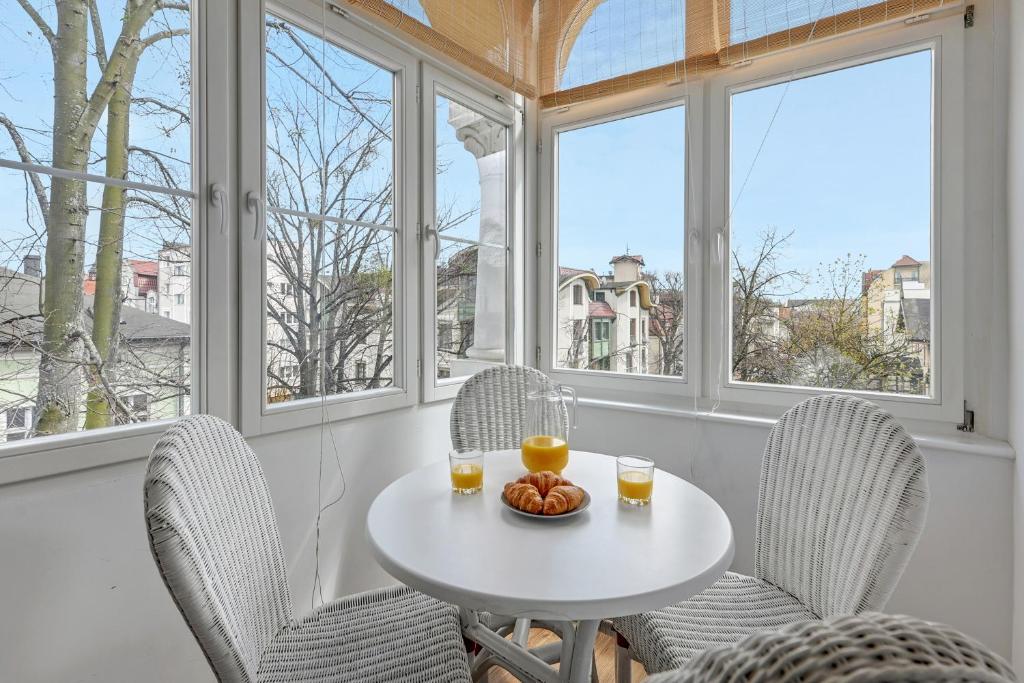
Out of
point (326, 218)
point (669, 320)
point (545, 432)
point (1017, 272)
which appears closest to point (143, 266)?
point (326, 218)

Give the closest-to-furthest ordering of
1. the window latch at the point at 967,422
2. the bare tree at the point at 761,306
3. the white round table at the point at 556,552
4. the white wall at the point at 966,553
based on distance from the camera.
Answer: the white round table at the point at 556,552, the white wall at the point at 966,553, the window latch at the point at 967,422, the bare tree at the point at 761,306

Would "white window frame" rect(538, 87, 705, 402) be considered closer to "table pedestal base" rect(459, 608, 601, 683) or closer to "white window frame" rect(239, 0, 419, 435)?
"white window frame" rect(239, 0, 419, 435)

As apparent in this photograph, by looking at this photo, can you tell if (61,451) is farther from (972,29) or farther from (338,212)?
(972,29)

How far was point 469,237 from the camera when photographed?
236cm

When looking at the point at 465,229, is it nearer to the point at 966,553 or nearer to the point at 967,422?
the point at 967,422

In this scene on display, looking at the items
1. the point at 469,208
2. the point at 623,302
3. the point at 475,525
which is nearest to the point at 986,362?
the point at 623,302

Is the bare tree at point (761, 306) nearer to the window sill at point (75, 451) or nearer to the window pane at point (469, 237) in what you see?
the window pane at point (469, 237)

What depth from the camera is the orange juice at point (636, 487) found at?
46.7 inches

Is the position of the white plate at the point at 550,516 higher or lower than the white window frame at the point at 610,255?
lower

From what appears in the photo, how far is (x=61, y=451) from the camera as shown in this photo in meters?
1.17

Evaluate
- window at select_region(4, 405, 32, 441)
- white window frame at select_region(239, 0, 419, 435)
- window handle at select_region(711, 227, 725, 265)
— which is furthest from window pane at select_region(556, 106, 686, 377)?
window at select_region(4, 405, 32, 441)

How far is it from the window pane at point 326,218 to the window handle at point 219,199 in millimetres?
155

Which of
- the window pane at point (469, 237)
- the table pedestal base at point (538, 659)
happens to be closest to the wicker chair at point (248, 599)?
the table pedestal base at point (538, 659)

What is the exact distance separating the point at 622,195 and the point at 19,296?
2189mm
